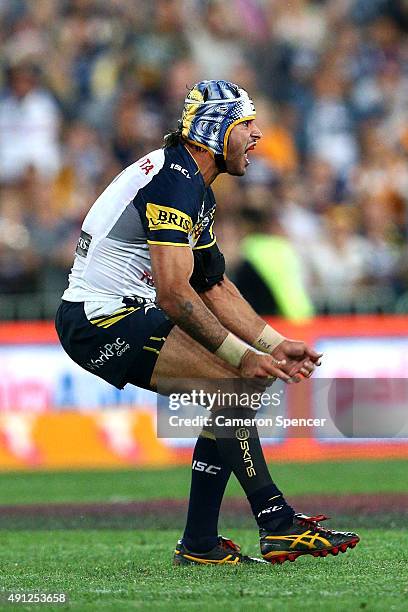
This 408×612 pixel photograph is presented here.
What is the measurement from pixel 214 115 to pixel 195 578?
236cm

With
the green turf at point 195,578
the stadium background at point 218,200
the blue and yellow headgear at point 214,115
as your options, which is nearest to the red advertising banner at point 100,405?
the stadium background at point 218,200

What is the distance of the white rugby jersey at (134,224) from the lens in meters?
6.79

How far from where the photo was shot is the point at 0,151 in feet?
54.4

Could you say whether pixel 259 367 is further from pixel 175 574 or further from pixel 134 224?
pixel 175 574

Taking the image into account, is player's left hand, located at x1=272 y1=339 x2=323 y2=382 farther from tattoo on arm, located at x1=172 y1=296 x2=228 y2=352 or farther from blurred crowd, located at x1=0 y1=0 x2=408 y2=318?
blurred crowd, located at x1=0 y1=0 x2=408 y2=318

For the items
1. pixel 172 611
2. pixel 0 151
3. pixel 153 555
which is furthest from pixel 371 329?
pixel 172 611

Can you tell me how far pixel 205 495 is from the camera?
7250mm

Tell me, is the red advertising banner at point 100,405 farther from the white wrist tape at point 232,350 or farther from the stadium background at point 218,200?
the white wrist tape at point 232,350

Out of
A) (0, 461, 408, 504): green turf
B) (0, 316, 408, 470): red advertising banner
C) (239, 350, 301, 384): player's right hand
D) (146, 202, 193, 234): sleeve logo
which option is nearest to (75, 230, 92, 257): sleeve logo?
(146, 202, 193, 234): sleeve logo

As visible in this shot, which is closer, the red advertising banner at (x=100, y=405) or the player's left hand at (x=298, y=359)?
the player's left hand at (x=298, y=359)

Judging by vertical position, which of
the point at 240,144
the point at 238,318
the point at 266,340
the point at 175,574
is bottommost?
the point at 175,574

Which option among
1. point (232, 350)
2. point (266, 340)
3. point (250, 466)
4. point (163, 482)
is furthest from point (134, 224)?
point (163, 482)

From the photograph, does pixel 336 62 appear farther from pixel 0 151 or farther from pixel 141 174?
pixel 141 174

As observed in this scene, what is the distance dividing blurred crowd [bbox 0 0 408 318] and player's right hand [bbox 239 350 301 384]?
23.1 ft
